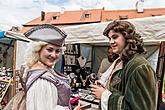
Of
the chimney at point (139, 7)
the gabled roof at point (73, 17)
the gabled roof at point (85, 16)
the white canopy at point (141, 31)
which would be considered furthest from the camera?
the gabled roof at point (73, 17)

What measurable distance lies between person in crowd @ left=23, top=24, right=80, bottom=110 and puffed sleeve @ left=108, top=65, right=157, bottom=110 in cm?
38

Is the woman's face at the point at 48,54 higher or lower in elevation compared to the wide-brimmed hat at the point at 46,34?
lower

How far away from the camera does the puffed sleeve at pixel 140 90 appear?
1274 millimetres

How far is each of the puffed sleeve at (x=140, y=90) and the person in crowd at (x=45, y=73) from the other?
15.0 inches

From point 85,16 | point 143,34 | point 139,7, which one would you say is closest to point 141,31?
point 143,34

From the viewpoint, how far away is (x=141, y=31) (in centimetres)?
310

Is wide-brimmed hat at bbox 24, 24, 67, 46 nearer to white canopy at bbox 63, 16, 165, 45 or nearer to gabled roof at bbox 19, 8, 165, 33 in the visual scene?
white canopy at bbox 63, 16, 165, 45

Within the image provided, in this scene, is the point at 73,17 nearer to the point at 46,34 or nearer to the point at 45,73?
the point at 46,34

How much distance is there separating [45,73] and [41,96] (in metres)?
0.15

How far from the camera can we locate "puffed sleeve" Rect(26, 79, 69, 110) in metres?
1.24

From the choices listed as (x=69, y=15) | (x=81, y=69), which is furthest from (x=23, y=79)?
(x=69, y=15)

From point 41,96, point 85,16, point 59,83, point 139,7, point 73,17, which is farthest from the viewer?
point 73,17

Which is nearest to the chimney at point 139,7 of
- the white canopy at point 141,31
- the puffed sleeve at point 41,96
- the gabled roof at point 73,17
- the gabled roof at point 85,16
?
the gabled roof at point 85,16

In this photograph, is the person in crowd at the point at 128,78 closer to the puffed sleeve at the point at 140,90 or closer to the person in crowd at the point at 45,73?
the puffed sleeve at the point at 140,90
